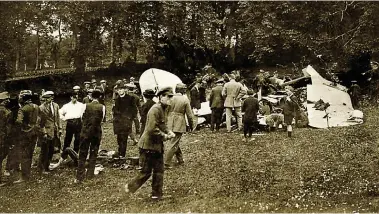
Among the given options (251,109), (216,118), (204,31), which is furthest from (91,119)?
(204,31)

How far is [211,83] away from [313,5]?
5975 millimetres

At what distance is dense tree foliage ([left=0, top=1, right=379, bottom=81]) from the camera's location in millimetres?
19984

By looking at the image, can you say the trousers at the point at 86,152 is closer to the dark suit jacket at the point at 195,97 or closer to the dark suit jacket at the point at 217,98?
the dark suit jacket at the point at 217,98

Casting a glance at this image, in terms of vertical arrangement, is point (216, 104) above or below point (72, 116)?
above

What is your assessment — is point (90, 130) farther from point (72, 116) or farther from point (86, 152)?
point (72, 116)

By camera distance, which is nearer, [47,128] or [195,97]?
[47,128]

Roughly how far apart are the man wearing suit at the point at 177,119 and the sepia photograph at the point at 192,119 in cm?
2

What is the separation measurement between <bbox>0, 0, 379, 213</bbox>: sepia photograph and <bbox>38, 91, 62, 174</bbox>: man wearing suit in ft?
0.09

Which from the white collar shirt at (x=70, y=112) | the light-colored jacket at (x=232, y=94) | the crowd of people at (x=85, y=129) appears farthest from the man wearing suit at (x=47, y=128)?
the light-colored jacket at (x=232, y=94)

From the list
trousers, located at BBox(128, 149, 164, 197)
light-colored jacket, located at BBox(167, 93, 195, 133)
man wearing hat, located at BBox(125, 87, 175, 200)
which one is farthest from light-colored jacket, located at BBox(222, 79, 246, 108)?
trousers, located at BBox(128, 149, 164, 197)

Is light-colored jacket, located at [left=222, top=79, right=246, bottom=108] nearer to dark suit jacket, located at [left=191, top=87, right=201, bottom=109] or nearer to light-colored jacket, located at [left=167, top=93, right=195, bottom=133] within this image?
dark suit jacket, located at [left=191, top=87, right=201, bottom=109]

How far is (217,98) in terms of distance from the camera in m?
14.7

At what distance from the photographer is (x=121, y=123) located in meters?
11.4

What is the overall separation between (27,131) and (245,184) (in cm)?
475
